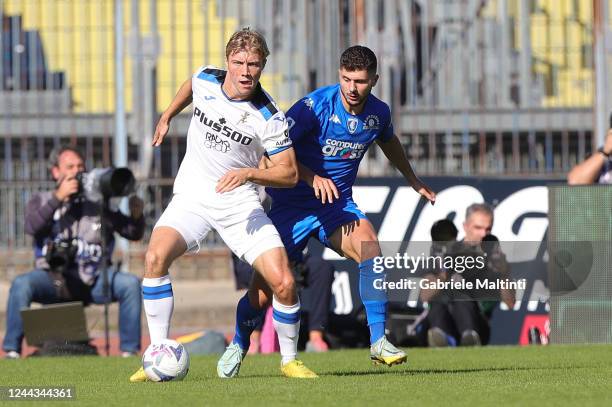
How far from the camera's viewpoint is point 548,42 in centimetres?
1683

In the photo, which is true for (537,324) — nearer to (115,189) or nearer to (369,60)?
(115,189)

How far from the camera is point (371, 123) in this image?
28.6ft

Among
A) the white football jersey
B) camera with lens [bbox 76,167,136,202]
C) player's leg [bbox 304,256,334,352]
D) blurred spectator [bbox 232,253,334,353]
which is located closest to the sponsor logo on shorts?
the white football jersey

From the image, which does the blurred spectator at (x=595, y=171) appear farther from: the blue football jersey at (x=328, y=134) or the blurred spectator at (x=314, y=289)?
the blue football jersey at (x=328, y=134)

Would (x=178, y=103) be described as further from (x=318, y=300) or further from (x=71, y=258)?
(x=318, y=300)

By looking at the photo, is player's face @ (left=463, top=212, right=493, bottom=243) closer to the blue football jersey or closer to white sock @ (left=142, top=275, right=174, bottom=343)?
the blue football jersey

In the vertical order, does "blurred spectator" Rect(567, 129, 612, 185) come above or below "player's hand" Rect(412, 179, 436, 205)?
above

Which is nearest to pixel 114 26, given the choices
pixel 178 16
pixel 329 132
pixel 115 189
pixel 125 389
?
pixel 178 16

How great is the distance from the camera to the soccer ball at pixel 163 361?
7949 millimetres

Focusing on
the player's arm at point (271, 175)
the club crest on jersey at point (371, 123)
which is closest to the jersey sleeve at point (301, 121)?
the club crest on jersey at point (371, 123)

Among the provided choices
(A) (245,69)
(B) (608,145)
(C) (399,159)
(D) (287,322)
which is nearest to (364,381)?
(D) (287,322)

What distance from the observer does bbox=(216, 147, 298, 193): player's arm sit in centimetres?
775

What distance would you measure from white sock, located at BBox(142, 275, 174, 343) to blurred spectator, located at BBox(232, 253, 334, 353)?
396 cm

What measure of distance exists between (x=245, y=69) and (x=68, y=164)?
171 inches
